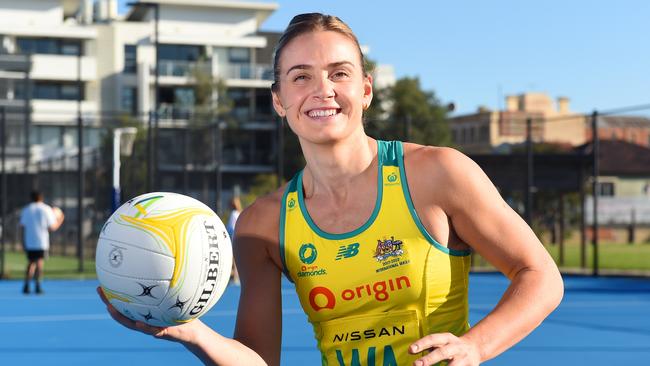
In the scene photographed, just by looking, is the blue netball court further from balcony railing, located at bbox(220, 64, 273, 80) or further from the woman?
balcony railing, located at bbox(220, 64, 273, 80)

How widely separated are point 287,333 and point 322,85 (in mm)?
9599

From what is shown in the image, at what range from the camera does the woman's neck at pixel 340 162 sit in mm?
3293

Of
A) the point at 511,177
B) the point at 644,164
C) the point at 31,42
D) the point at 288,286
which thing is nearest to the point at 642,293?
the point at 511,177

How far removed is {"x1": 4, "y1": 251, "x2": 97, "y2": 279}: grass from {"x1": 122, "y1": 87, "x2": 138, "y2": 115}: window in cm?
3459

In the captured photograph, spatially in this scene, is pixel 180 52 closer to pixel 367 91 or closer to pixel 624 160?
pixel 624 160

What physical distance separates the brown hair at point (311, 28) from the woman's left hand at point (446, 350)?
0.92 metres

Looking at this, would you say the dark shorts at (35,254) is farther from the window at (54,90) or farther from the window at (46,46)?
the window at (46,46)

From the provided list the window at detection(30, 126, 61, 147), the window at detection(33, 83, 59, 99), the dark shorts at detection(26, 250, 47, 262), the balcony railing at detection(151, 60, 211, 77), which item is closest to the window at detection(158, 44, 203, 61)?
the balcony railing at detection(151, 60, 211, 77)

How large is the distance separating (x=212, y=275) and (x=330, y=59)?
2.53ft

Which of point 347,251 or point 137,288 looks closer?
point 137,288

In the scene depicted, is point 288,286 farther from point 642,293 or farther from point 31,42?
point 31,42

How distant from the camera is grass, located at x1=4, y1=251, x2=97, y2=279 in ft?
78.3

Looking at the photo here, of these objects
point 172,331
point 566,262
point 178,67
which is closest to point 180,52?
point 178,67

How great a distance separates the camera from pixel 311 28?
3207 mm
